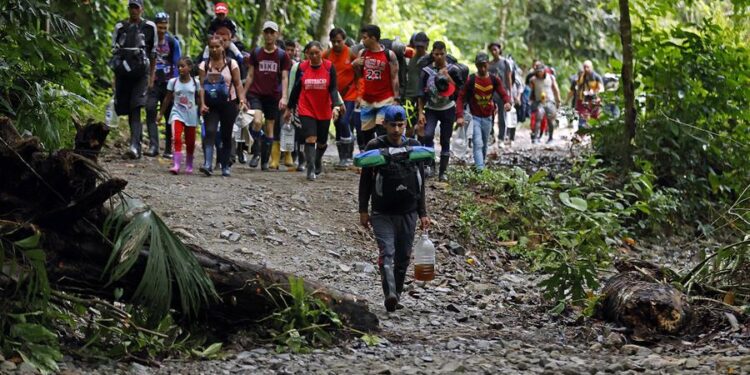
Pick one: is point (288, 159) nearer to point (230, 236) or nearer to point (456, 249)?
point (456, 249)

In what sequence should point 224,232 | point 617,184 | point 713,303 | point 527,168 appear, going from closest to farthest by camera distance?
1. point 713,303
2. point 224,232
3. point 617,184
4. point 527,168

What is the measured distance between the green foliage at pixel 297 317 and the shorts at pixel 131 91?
7.83 meters

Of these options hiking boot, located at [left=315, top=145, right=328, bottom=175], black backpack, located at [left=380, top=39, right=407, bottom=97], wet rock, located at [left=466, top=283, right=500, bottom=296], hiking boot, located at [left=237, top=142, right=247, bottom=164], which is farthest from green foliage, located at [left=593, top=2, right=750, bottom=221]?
hiking boot, located at [left=237, top=142, right=247, bottom=164]

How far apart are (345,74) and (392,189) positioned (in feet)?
22.7

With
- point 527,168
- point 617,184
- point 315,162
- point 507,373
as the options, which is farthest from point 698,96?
point 507,373

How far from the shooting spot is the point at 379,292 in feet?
37.2

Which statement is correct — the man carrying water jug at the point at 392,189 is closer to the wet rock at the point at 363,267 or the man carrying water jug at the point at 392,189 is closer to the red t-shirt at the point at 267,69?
the wet rock at the point at 363,267

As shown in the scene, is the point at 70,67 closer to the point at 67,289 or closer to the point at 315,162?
the point at 67,289

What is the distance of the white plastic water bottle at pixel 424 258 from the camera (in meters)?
10.1

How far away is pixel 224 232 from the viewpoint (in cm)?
1224

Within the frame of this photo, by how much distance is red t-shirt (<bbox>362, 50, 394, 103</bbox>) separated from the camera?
15.1 meters

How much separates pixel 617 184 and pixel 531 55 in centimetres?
2441

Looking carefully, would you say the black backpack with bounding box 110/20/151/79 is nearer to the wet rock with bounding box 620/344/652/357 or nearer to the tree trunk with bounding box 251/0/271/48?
the tree trunk with bounding box 251/0/271/48

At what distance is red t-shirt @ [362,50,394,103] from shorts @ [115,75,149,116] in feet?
10.3
